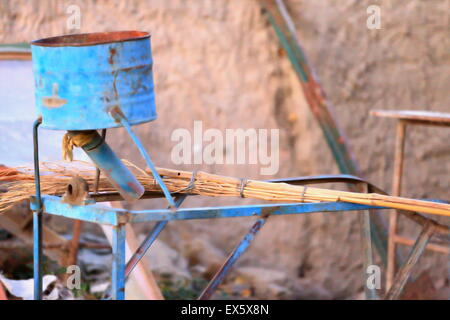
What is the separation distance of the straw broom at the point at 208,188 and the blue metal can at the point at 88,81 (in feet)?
1.39

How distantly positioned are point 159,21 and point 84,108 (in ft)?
7.80

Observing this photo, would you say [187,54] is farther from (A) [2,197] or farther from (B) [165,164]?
(A) [2,197]

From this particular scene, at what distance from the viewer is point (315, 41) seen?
4.27m

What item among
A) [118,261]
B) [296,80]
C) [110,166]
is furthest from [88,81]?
[296,80]

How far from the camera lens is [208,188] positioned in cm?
249

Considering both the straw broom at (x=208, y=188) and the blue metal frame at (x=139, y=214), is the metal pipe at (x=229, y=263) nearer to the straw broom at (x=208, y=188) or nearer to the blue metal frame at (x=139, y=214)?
the blue metal frame at (x=139, y=214)

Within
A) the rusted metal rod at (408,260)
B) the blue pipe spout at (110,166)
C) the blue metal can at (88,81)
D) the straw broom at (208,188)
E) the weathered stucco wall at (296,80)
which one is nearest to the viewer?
the blue metal can at (88,81)

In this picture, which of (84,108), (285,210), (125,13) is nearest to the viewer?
(84,108)

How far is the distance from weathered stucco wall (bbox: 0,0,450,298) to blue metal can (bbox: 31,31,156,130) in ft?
7.46

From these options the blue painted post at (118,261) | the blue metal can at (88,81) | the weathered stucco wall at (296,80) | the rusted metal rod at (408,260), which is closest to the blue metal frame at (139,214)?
the blue painted post at (118,261)

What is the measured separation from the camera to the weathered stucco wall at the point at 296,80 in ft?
Answer: 14.0

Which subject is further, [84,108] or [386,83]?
[386,83]

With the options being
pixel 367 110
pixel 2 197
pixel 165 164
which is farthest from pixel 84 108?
pixel 367 110

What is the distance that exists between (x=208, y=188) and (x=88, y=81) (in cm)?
66
